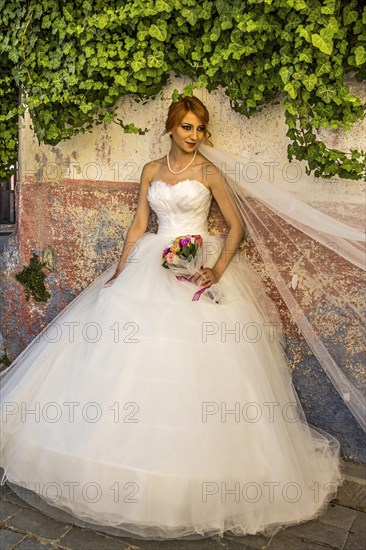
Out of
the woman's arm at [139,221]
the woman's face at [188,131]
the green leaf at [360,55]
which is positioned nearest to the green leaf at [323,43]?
the green leaf at [360,55]

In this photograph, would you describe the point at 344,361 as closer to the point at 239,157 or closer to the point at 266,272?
the point at 266,272

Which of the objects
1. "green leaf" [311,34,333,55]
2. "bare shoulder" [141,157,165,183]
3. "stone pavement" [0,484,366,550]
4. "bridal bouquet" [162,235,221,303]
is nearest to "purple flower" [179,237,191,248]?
"bridal bouquet" [162,235,221,303]

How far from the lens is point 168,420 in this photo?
3121 mm

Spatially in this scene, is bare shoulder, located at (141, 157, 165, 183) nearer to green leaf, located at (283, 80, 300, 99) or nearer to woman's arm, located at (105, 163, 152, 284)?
woman's arm, located at (105, 163, 152, 284)

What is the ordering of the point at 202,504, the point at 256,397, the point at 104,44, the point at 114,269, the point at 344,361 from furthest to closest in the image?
the point at 114,269 → the point at 104,44 → the point at 344,361 → the point at 256,397 → the point at 202,504

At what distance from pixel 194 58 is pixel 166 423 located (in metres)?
2.22

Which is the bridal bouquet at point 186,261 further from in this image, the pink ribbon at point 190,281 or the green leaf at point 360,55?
the green leaf at point 360,55

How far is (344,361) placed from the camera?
3.74 metres

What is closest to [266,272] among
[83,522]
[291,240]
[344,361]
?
[291,240]

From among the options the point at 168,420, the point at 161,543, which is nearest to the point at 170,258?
the point at 168,420

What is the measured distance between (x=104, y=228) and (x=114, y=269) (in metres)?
0.45

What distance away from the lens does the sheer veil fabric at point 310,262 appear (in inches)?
139

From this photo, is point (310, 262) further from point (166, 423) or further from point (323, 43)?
point (166, 423)

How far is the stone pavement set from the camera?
297cm
